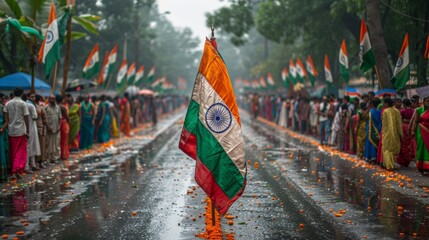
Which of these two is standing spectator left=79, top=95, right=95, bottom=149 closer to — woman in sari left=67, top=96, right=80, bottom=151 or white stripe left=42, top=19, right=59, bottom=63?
woman in sari left=67, top=96, right=80, bottom=151

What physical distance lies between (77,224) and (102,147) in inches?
553

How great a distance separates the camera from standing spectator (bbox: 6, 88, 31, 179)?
1355cm

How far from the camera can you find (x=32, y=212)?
9758 millimetres

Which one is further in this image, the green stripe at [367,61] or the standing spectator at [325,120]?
the standing spectator at [325,120]

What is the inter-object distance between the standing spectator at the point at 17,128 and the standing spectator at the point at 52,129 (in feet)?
9.70

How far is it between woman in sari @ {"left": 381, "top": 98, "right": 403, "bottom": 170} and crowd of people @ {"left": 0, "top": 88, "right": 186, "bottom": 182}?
8.06 m

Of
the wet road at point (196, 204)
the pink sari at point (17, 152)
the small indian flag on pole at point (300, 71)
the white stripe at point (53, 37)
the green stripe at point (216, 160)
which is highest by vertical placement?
the white stripe at point (53, 37)

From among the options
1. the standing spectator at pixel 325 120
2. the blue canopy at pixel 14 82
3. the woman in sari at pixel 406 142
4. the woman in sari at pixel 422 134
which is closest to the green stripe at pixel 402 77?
the woman in sari at pixel 406 142

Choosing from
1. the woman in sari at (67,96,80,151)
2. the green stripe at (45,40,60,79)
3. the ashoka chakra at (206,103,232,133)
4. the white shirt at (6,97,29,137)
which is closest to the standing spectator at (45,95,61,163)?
the green stripe at (45,40,60,79)

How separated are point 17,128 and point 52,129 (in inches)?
130

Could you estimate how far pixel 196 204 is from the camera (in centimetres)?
1048

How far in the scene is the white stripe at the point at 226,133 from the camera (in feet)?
26.6

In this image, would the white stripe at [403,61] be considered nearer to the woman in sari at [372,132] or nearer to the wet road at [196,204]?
the woman in sari at [372,132]

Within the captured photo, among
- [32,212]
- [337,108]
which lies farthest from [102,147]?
[32,212]
